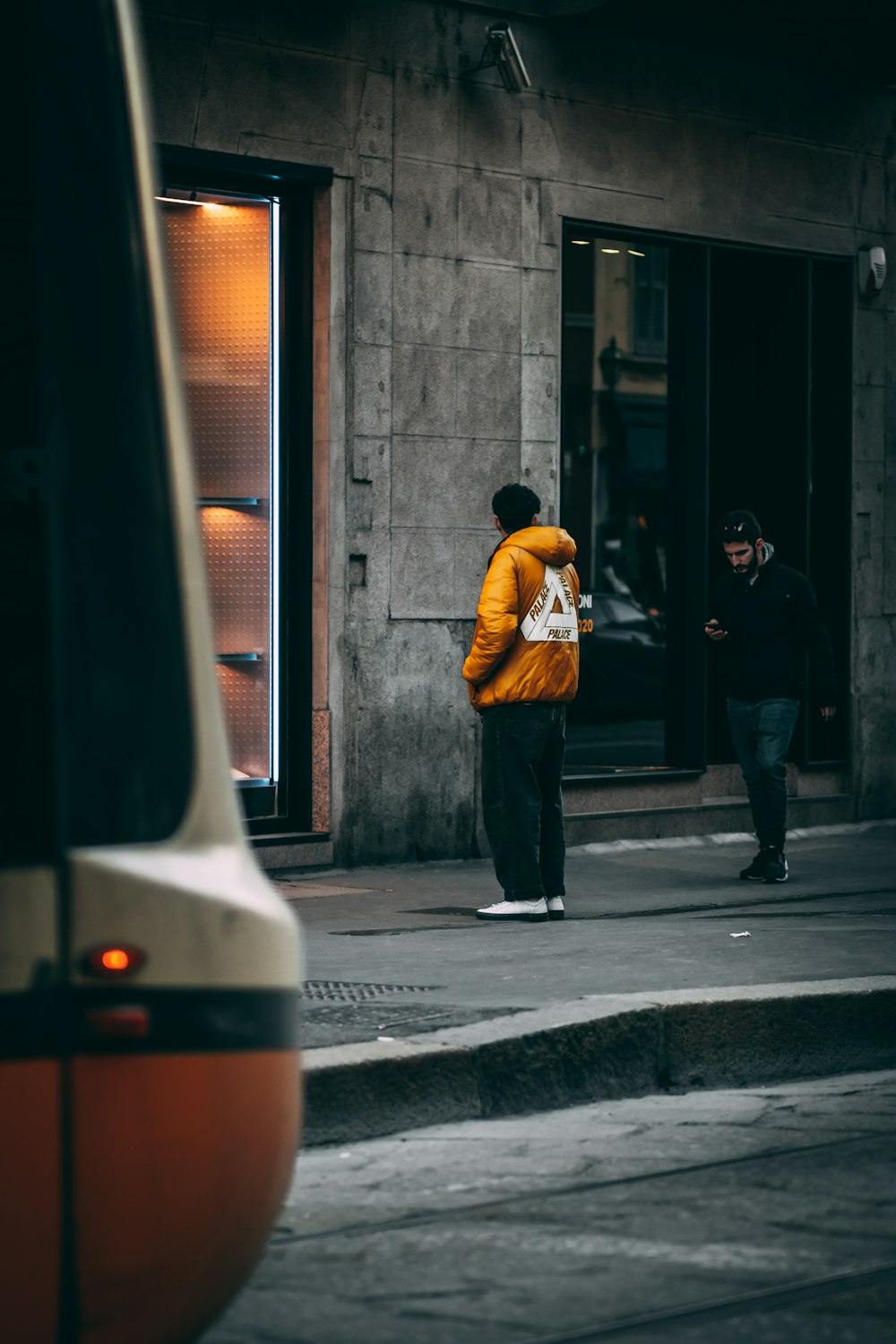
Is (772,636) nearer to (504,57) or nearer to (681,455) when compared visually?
(681,455)

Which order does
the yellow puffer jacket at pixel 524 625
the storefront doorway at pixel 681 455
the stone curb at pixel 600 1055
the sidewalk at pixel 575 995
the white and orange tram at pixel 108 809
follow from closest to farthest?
the white and orange tram at pixel 108 809, the stone curb at pixel 600 1055, the sidewalk at pixel 575 995, the yellow puffer jacket at pixel 524 625, the storefront doorway at pixel 681 455

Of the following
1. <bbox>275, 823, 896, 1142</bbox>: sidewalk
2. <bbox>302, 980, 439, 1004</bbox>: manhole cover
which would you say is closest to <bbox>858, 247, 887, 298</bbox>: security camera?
<bbox>275, 823, 896, 1142</bbox>: sidewalk

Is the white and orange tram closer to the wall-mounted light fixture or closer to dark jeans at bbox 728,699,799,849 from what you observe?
dark jeans at bbox 728,699,799,849

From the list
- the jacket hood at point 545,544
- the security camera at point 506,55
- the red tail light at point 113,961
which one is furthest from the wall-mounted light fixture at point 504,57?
the red tail light at point 113,961

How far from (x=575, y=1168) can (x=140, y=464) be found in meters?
3.07

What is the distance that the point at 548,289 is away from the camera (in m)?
12.6

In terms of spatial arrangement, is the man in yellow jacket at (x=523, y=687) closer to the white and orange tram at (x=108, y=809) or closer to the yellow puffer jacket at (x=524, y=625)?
the yellow puffer jacket at (x=524, y=625)

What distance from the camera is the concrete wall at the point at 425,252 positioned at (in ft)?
37.0

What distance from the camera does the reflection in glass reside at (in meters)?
13.1

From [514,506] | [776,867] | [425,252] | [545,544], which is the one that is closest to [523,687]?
[545,544]

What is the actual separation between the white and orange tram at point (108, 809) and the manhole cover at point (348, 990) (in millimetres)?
3929

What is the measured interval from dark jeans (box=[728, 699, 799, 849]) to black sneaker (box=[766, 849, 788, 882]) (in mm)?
49

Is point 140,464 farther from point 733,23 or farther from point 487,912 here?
point 733,23

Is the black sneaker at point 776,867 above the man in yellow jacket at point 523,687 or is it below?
below
